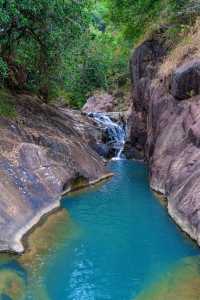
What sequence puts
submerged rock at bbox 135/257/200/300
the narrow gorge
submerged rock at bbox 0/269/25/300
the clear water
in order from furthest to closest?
the narrow gorge → the clear water → submerged rock at bbox 135/257/200/300 → submerged rock at bbox 0/269/25/300

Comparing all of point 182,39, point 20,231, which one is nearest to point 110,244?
point 20,231

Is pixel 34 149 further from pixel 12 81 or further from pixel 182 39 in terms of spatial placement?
pixel 182 39

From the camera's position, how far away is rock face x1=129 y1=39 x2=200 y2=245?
14.1 metres

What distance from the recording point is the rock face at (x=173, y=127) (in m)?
14.1

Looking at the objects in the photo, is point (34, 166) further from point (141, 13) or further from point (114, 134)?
point (114, 134)

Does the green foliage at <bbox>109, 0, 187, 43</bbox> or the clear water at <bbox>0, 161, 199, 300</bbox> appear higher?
the green foliage at <bbox>109, 0, 187, 43</bbox>

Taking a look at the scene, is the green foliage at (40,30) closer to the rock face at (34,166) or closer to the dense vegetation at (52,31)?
the dense vegetation at (52,31)

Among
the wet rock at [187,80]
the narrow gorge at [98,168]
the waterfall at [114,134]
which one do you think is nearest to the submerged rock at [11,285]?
the narrow gorge at [98,168]

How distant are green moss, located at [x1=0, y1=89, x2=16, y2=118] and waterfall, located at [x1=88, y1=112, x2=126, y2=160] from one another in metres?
8.74

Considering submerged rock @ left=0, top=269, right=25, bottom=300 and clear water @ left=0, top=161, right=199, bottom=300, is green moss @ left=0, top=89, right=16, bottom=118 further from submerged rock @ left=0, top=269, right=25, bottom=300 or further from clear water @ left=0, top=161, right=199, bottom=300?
submerged rock @ left=0, top=269, right=25, bottom=300

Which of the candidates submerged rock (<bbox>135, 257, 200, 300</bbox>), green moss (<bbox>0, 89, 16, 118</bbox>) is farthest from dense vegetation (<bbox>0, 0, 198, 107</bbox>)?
submerged rock (<bbox>135, 257, 200, 300</bbox>)

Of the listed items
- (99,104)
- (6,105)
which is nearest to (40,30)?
(6,105)

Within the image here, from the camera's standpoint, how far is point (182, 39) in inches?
837

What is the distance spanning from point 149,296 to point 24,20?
1095 centimetres
